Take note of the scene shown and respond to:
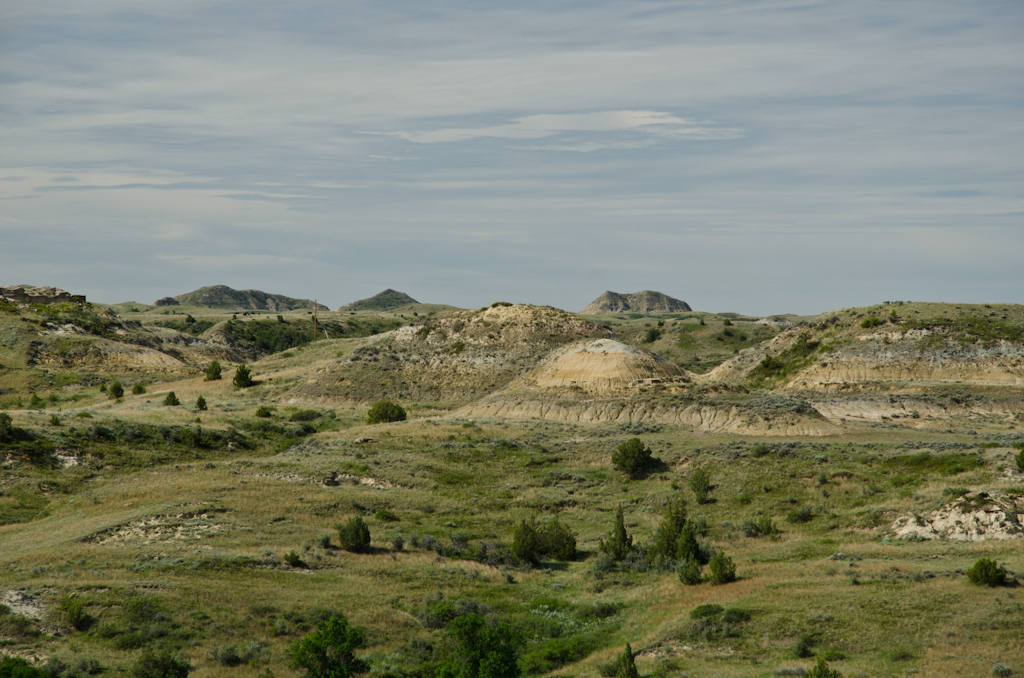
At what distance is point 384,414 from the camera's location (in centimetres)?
6694

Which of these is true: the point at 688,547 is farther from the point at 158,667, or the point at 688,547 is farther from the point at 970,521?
the point at 158,667

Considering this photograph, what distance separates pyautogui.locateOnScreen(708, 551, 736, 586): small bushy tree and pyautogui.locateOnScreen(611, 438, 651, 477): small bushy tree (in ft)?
66.9

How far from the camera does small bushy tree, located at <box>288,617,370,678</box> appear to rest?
2173 cm

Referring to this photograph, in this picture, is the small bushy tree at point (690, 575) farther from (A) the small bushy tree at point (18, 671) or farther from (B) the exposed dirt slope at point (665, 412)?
(B) the exposed dirt slope at point (665, 412)

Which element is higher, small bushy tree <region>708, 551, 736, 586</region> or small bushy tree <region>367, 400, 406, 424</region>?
small bushy tree <region>367, 400, 406, 424</region>

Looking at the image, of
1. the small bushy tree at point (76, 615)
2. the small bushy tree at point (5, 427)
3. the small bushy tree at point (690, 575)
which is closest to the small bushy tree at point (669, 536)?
the small bushy tree at point (690, 575)

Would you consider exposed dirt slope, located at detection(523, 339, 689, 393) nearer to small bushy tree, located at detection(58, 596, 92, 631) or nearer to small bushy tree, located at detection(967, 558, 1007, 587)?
small bushy tree, located at detection(967, 558, 1007, 587)

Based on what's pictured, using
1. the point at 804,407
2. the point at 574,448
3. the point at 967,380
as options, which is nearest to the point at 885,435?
the point at 804,407

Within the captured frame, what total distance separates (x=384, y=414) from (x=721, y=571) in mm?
43130

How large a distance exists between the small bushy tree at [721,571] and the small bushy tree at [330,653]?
45.3ft

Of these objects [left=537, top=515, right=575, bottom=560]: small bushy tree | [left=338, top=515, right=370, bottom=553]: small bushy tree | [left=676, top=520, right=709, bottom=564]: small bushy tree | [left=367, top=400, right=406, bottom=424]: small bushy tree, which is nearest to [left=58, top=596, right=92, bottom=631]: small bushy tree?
[left=338, top=515, right=370, bottom=553]: small bushy tree

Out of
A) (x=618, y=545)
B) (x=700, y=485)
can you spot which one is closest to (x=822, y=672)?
(x=618, y=545)

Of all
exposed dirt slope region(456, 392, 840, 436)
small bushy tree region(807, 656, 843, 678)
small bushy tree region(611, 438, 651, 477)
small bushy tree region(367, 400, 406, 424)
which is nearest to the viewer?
small bushy tree region(807, 656, 843, 678)

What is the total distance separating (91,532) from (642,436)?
37.5 metres
